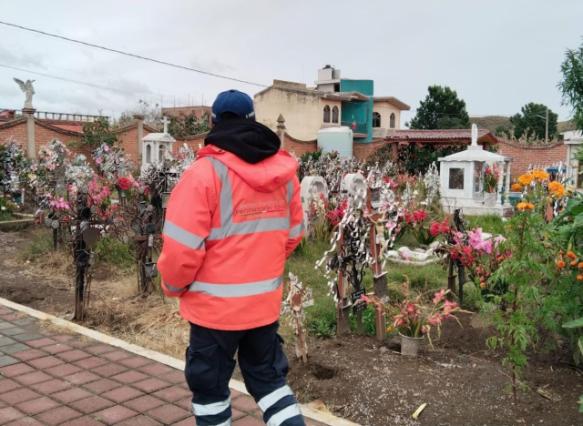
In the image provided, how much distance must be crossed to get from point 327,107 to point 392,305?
101 feet

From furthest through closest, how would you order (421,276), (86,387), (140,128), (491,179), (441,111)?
(441,111)
(140,128)
(491,179)
(421,276)
(86,387)

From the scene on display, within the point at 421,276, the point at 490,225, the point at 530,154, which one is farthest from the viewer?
the point at 530,154

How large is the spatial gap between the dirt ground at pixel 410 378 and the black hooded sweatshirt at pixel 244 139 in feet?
5.83

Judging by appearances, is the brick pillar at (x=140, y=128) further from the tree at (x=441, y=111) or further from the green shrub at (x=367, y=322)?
the tree at (x=441, y=111)

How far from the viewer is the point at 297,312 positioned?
4.19 m

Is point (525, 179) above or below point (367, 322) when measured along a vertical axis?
above

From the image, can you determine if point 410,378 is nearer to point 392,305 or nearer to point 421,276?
point 392,305

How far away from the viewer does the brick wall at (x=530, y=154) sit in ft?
76.3

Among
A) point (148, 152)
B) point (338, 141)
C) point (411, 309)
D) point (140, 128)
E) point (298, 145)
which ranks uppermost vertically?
point (140, 128)

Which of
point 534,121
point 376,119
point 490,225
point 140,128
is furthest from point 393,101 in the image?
point 490,225

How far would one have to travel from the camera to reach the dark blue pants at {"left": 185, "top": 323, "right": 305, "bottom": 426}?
2588mm

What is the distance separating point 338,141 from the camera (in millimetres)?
26516

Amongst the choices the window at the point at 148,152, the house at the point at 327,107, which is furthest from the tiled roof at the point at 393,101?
the window at the point at 148,152

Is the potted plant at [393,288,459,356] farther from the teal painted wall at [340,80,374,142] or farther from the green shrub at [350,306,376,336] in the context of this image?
the teal painted wall at [340,80,374,142]
